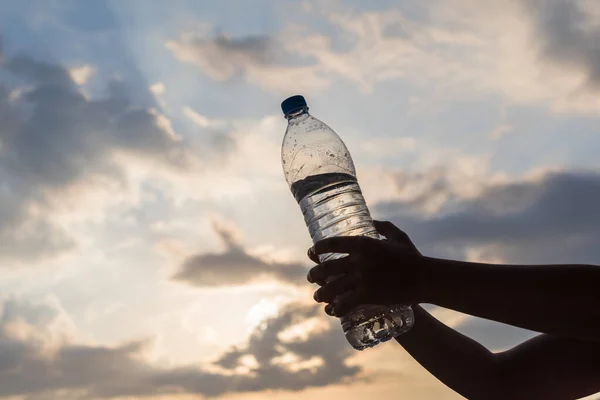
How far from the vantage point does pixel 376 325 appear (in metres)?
3.68

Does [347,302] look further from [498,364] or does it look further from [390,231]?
[498,364]

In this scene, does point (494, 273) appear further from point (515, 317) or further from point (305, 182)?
point (305, 182)

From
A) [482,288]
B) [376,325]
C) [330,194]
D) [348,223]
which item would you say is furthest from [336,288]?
[330,194]

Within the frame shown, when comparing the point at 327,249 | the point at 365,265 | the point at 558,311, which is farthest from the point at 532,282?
the point at 327,249

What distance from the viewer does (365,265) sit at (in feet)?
7.07

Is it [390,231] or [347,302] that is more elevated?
[390,231]

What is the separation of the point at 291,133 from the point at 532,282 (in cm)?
312

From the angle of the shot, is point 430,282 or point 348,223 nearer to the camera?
point 430,282

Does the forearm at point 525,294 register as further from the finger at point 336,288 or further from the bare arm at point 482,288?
the finger at point 336,288

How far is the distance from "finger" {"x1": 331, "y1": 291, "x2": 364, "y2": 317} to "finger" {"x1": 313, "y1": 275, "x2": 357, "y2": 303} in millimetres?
19

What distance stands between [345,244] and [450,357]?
5.35ft

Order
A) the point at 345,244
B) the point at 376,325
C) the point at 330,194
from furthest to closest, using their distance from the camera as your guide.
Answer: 1. the point at 330,194
2. the point at 376,325
3. the point at 345,244

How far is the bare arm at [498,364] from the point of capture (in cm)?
345

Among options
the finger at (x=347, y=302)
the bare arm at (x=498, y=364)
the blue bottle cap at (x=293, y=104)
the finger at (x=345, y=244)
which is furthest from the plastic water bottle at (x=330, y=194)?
the finger at (x=347, y=302)
